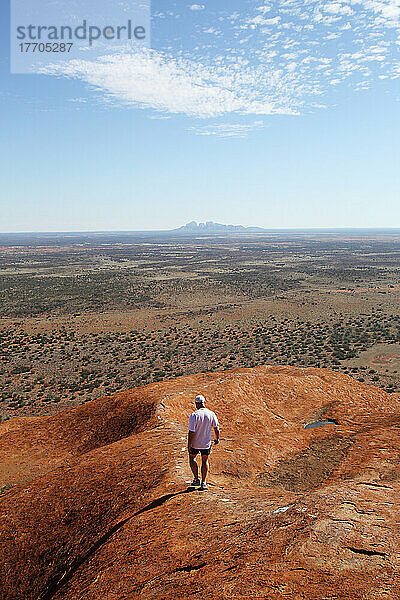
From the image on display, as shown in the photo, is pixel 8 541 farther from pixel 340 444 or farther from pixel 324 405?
pixel 324 405

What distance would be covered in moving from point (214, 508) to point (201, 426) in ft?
5.28

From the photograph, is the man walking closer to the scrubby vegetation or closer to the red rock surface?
the red rock surface

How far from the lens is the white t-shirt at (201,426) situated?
8.11m

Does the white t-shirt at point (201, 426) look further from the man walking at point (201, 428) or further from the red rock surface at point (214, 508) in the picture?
the red rock surface at point (214, 508)

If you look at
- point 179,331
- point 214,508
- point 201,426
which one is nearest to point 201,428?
point 201,426

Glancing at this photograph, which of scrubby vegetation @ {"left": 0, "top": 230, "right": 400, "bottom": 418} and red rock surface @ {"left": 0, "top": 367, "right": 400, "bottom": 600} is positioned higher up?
red rock surface @ {"left": 0, "top": 367, "right": 400, "bottom": 600}

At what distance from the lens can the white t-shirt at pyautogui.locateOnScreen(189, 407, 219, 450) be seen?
8109 mm

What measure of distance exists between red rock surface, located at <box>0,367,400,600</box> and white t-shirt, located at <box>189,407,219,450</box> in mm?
1203

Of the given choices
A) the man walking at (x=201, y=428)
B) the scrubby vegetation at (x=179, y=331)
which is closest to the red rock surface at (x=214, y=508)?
the man walking at (x=201, y=428)

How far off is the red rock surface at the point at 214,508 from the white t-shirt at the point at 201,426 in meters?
1.20

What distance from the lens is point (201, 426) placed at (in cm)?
816

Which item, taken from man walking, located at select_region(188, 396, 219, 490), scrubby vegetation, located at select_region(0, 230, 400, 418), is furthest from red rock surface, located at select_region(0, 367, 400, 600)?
scrubby vegetation, located at select_region(0, 230, 400, 418)

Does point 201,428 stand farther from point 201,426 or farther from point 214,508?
point 214,508

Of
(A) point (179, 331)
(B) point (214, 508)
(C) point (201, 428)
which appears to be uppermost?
(C) point (201, 428)
